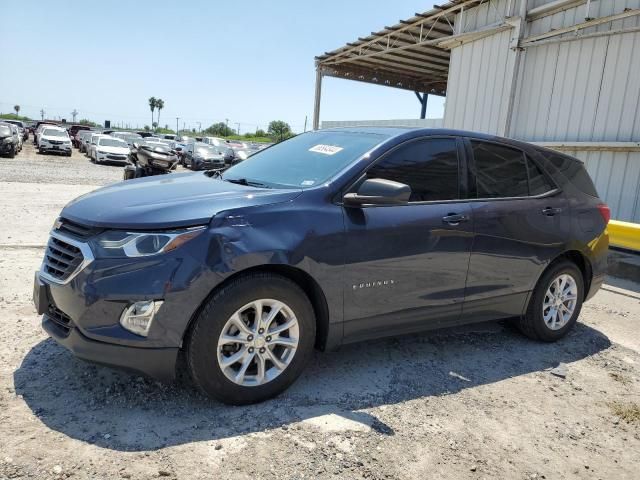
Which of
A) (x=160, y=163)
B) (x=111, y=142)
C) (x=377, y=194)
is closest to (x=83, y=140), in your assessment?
(x=111, y=142)

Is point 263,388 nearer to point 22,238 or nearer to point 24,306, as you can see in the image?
point 24,306

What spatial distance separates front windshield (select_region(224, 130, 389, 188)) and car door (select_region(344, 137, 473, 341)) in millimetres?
230

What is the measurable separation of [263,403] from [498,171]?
2.55 meters

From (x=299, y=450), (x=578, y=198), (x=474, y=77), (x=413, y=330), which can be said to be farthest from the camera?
(x=474, y=77)

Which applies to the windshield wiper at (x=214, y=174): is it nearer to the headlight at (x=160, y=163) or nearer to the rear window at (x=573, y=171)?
the rear window at (x=573, y=171)

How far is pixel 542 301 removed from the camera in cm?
441

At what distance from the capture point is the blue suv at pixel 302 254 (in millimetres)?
2748

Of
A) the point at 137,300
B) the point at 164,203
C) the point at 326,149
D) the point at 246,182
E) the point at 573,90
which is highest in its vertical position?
the point at 573,90

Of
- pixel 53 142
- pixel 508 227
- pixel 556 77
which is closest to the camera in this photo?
pixel 508 227

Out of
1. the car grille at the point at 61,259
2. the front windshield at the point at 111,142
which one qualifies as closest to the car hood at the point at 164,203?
the car grille at the point at 61,259

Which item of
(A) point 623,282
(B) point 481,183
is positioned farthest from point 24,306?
(A) point 623,282

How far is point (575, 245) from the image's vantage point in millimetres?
4504

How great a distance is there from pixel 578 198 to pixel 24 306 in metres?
4.87

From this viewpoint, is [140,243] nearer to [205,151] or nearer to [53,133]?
[205,151]
